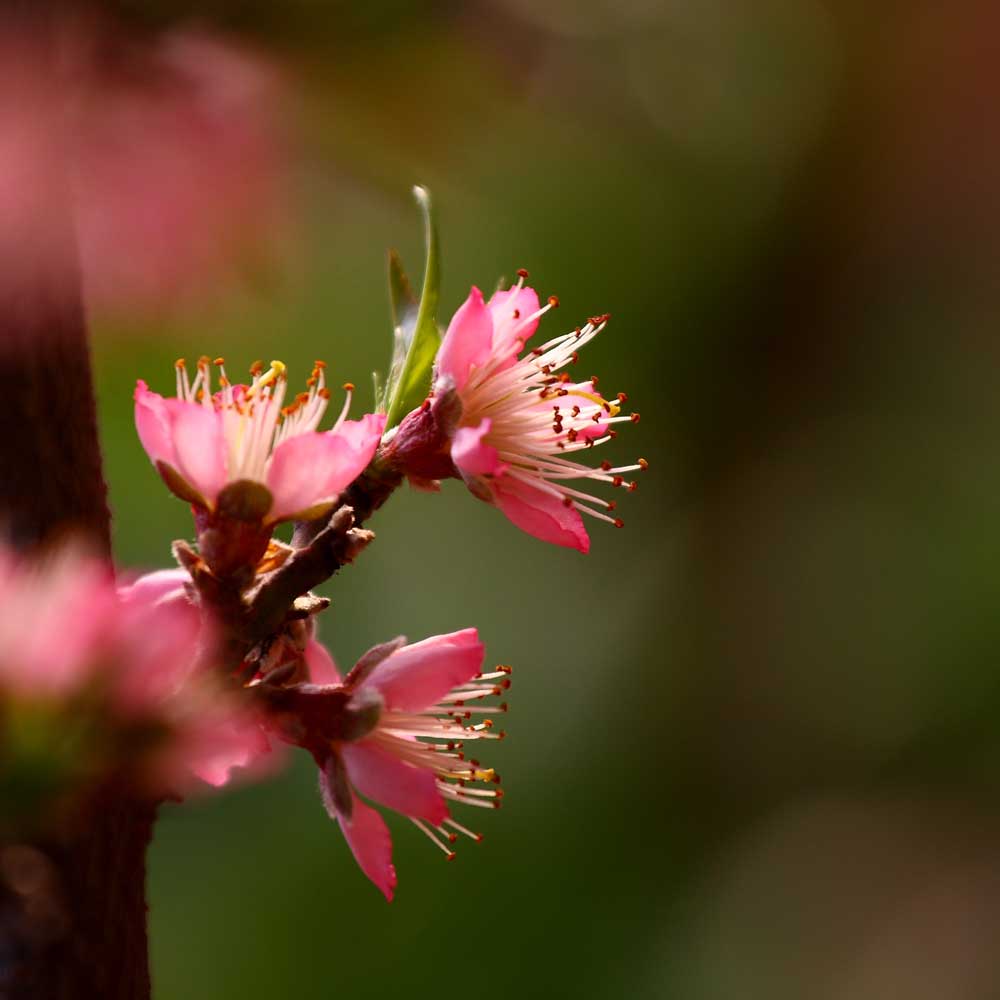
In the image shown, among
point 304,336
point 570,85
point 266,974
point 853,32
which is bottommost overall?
point 266,974

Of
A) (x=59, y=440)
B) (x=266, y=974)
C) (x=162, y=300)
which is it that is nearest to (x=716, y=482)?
(x=266, y=974)

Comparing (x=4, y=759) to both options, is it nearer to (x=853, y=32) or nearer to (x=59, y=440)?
(x=59, y=440)

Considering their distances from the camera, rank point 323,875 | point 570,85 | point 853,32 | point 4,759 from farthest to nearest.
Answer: point 853,32 → point 323,875 → point 570,85 → point 4,759

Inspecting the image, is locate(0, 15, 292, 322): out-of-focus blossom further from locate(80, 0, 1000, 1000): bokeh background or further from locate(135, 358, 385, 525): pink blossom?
locate(80, 0, 1000, 1000): bokeh background

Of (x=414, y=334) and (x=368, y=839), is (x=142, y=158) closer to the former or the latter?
(x=414, y=334)

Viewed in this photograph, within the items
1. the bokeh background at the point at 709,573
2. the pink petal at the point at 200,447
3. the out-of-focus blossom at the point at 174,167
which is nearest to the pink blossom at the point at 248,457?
the pink petal at the point at 200,447

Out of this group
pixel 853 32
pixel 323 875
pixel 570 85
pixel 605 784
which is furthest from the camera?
pixel 853 32

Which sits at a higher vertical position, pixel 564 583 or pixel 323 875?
pixel 564 583
